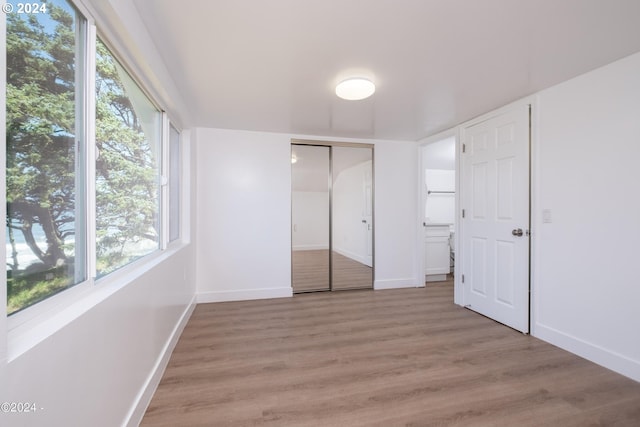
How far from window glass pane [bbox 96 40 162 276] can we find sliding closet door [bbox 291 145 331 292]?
2.08 meters

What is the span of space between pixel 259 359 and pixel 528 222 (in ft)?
8.99

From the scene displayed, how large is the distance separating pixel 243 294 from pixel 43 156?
3.08 meters

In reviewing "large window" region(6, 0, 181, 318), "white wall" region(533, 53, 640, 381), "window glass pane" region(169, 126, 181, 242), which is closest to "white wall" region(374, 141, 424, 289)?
"white wall" region(533, 53, 640, 381)

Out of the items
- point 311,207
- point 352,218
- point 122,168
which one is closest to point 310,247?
point 311,207

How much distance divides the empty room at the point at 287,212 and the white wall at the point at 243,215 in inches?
1.1

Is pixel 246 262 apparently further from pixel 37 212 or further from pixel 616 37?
pixel 616 37

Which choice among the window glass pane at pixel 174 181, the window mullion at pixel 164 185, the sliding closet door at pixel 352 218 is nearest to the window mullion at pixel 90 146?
the window mullion at pixel 164 185

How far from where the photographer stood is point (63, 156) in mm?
1078

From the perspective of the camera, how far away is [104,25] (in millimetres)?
1358

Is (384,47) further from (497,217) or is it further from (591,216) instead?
(497,217)

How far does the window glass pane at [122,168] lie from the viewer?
1.39 metres

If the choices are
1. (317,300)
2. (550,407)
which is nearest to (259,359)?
(317,300)

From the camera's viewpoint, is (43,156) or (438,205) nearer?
(43,156)

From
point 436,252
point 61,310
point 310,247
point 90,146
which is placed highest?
point 90,146
